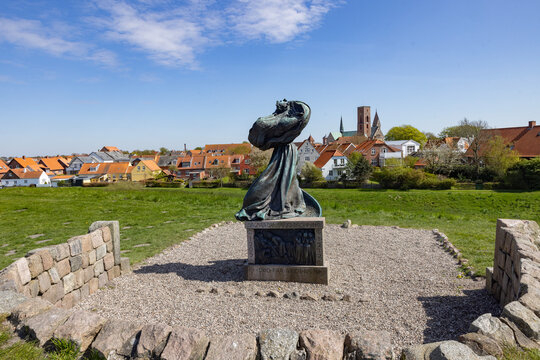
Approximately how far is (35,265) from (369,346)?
592cm

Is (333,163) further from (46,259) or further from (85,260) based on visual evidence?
(46,259)

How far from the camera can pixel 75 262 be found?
294 inches

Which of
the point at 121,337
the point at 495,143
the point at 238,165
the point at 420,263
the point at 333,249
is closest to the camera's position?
the point at 121,337

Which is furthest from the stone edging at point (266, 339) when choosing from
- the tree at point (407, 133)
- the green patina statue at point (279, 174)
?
the tree at point (407, 133)

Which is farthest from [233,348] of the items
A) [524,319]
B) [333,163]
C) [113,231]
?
[333,163]

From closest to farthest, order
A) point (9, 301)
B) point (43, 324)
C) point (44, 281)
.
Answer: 1. point (43, 324)
2. point (9, 301)
3. point (44, 281)

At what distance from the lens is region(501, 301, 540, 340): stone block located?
13.8ft

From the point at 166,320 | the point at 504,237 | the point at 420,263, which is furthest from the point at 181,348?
the point at 420,263

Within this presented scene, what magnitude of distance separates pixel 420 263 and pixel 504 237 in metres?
2.85

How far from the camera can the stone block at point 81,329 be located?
14.9ft

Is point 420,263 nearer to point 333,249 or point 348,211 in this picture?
point 333,249

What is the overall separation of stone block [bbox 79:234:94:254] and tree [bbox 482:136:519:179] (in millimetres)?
37515

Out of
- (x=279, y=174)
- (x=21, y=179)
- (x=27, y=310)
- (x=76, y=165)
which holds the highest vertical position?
(x=279, y=174)

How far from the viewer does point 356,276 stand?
8422 mm
